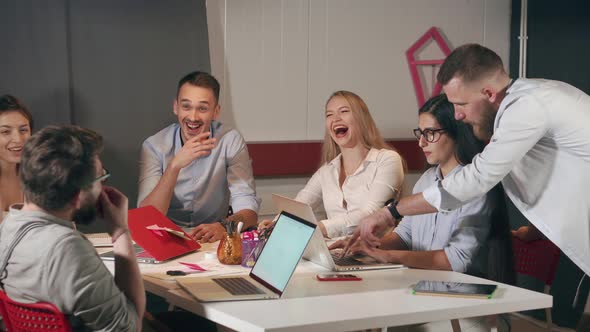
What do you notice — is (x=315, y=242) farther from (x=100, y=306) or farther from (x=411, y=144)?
(x=411, y=144)

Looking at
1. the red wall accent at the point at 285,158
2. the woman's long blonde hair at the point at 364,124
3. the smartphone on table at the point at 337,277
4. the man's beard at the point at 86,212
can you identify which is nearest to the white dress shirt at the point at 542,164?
the smartphone on table at the point at 337,277

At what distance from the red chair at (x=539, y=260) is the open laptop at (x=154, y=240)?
144cm

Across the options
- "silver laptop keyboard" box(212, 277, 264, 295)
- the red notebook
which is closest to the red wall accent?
the red notebook

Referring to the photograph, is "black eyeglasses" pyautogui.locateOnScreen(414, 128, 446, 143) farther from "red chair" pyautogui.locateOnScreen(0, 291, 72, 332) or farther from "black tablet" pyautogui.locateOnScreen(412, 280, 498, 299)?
"red chair" pyautogui.locateOnScreen(0, 291, 72, 332)

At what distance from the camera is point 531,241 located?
3.70 metres

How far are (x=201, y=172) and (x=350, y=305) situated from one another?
6.96 feet

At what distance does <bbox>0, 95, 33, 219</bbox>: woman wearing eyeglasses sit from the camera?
393cm

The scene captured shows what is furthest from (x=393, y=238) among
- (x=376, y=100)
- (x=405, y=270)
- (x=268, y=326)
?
(x=376, y=100)

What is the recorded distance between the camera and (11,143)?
3947 mm

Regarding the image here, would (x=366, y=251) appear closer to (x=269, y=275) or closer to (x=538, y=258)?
(x=269, y=275)

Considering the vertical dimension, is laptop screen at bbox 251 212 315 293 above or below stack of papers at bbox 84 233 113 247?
above

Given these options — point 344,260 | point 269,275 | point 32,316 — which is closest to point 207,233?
point 344,260

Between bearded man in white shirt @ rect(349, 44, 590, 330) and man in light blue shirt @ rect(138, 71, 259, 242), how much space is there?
1.32 metres

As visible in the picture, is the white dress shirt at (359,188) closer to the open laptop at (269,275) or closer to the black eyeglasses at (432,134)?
the black eyeglasses at (432,134)
